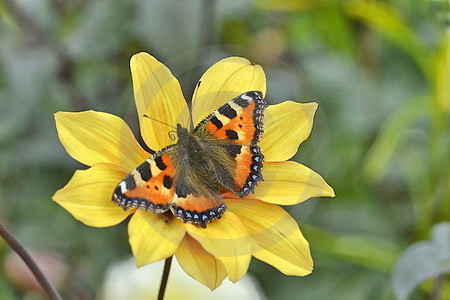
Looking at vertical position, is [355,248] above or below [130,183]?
below

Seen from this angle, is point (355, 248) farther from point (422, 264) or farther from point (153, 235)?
point (153, 235)

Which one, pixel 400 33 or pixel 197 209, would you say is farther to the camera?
Result: pixel 400 33

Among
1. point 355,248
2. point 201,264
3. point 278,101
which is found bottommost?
point 355,248

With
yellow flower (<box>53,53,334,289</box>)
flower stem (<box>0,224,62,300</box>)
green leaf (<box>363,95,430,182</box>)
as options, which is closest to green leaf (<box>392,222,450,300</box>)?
yellow flower (<box>53,53,334,289</box>)

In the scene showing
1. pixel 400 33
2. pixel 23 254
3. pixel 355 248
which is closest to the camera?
pixel 23 254

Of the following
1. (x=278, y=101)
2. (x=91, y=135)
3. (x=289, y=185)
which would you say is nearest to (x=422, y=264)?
(x=289, y=185)

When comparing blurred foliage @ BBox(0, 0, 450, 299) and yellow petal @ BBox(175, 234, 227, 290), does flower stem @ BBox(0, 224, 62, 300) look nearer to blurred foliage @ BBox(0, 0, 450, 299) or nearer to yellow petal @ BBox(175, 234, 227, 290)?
yellow petal @ BBox(175, 234, 227, 290)

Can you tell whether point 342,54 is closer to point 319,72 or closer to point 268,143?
point 319,72
